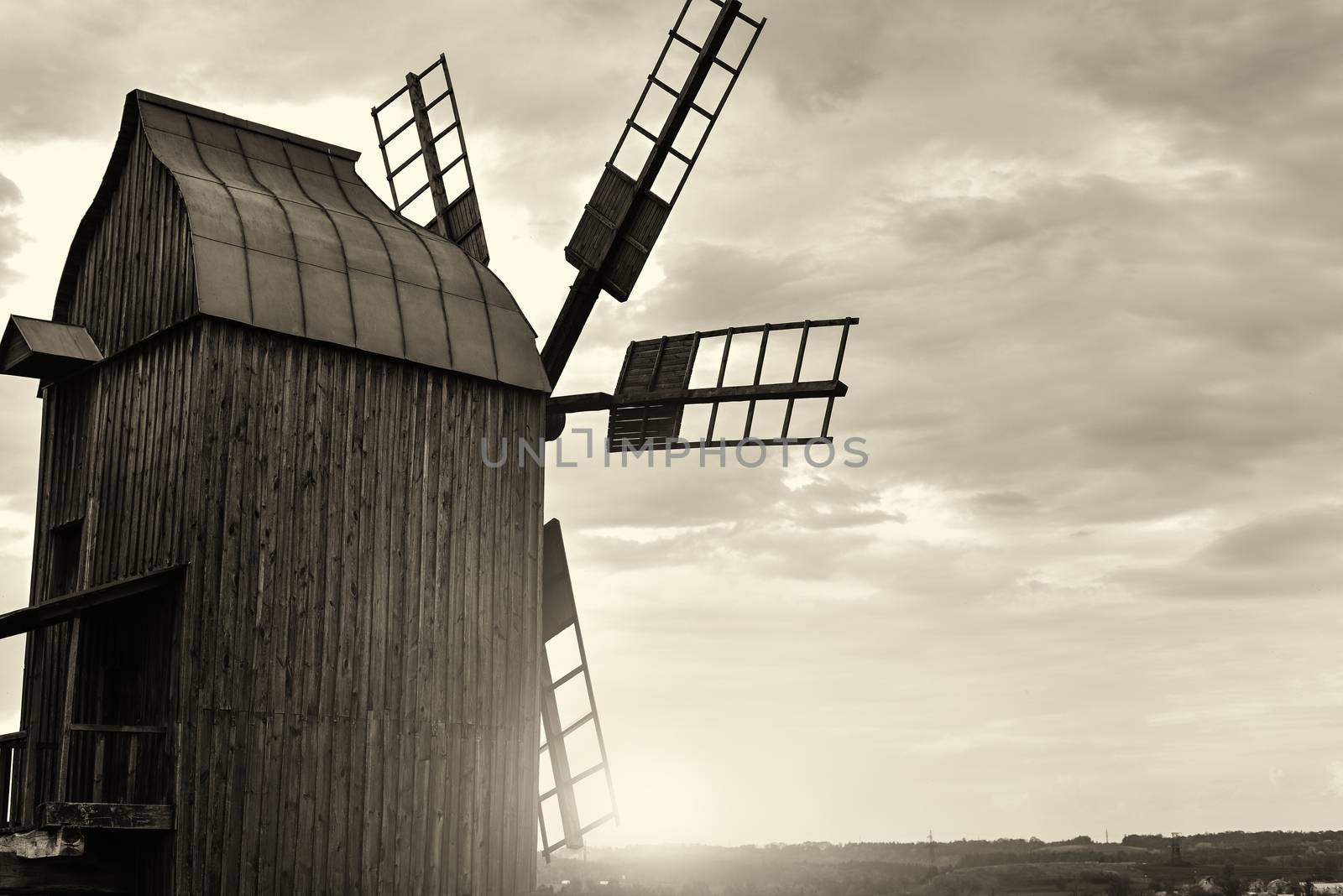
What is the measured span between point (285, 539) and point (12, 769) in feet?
13.6

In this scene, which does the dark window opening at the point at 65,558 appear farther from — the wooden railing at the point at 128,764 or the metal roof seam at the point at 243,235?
the metal roof seam at the point at 243,235

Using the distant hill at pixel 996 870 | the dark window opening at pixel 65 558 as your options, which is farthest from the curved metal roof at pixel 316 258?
the distant hill at pixel 996 870

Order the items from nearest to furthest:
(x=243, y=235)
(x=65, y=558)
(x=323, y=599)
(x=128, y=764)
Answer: (x=128, y=764), (x=323, y=599), (x=243, y=235), (x=65, y=558)

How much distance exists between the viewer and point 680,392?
1789 centimetres

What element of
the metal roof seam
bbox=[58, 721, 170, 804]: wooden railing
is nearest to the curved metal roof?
the metal roof seam

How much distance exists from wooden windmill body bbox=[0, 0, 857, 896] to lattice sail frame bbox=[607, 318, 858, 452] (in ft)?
0.13

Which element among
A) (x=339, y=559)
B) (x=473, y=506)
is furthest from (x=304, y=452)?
(x=473, y=506)

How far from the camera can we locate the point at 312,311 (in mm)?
15258

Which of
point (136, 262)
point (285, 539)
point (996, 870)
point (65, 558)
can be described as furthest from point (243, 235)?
point (996, 870)

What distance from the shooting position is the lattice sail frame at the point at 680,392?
678 inches

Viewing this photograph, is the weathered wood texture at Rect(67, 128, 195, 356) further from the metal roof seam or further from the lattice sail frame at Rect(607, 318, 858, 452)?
the lattice sail frame at Rect(607, 318, 858, 452)

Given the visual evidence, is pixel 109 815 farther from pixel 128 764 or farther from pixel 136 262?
pixel 136 262

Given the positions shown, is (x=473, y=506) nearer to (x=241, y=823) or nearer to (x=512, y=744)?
(x=512, y=744)

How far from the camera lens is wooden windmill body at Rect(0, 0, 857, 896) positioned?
45.8 feet
